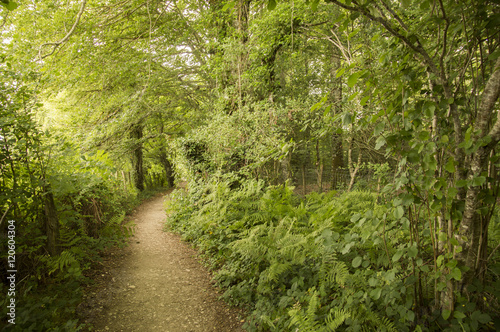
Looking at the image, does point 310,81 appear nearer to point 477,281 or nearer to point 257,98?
point 257,98

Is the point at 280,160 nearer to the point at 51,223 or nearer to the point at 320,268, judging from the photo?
the point at 320,268

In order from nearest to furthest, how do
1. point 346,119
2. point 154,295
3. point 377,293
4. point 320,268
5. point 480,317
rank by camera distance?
point 346,119 → point 480,317 → point 377,293 → point 320,268 → point 154,295

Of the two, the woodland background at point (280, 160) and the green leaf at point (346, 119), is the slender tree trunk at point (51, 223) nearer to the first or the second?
the woodland background at point (280, 160)

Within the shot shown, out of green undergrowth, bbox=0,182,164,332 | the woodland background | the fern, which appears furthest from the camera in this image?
the fern

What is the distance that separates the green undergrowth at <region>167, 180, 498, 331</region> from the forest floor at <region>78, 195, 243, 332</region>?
338 mm

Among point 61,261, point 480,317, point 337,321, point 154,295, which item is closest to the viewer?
point 480,317

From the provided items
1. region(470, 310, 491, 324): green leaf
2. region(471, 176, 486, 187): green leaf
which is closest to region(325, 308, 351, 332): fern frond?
region(470, 310, 491, 324): green leaf

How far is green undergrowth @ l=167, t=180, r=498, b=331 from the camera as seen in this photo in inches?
91.8

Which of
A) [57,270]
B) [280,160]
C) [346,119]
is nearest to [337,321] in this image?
[346,119]

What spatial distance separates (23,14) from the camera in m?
7.14

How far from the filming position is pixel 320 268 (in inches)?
132

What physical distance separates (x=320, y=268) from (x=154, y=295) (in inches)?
115

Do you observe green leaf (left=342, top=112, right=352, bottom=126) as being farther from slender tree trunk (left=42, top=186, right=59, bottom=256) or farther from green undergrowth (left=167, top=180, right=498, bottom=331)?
slender tree trunk (left=42, top=186, right=59, bottom=256)

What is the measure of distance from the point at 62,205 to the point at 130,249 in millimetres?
2364
